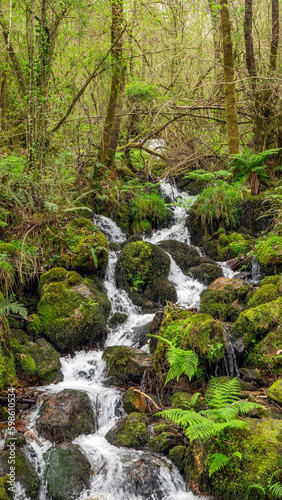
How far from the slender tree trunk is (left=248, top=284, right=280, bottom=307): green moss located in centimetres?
661

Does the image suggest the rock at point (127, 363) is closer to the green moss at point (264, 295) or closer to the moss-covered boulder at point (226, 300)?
the moss-covered boulder at point (226, 300)

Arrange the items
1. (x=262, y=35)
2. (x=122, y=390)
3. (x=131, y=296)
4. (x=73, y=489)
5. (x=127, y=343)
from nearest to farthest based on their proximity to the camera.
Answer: (x=73, y=489) < (x=122, y=390) < (x=127, y=343) < (x=131, y=296) < (x=262, y=35)

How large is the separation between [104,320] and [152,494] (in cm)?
362

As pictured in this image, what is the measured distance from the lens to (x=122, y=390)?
537 centimetres

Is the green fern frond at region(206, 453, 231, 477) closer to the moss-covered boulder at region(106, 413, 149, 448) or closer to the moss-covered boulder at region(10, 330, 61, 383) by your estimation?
the moss-covered boulder at region(106, 413, 149, 448)

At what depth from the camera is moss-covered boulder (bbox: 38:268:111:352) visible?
6.49 m

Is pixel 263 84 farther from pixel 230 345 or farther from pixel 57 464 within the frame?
pixel 57 464

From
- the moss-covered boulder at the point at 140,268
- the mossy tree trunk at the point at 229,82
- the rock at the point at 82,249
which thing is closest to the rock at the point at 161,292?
the moss-covered boulder at the point at 140,268

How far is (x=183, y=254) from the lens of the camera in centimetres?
979

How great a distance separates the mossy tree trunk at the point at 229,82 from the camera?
10.7 metres

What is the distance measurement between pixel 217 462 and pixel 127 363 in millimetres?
2573

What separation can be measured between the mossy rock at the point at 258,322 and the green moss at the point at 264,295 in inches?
21.4

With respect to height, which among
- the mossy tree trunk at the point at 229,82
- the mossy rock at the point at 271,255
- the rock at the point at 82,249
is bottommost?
the mossy rock at the point at 271,255

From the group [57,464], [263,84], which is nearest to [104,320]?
[57,464]
